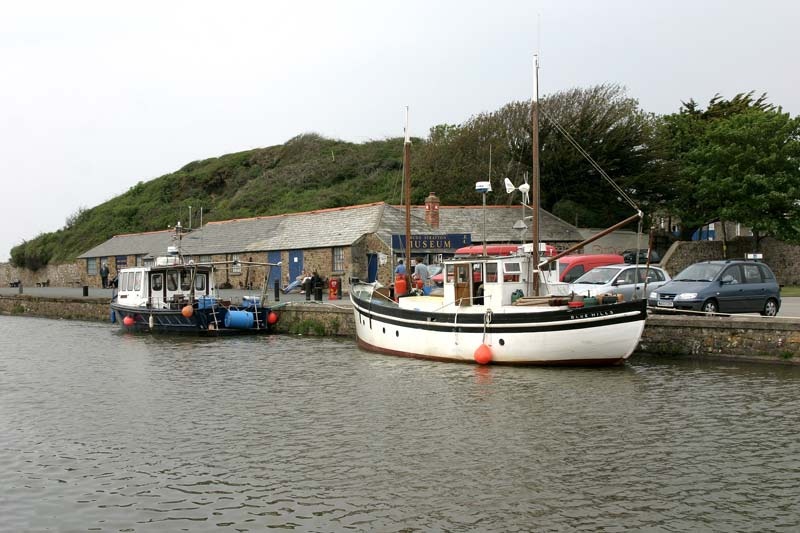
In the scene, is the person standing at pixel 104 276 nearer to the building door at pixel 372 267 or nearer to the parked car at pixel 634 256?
the building door at pixel 372 267

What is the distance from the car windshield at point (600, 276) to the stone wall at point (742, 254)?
1733 centimetres

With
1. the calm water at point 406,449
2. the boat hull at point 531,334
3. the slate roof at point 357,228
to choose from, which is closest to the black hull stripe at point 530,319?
the boat hull at point 531,334

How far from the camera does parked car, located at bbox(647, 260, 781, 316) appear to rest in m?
21.1

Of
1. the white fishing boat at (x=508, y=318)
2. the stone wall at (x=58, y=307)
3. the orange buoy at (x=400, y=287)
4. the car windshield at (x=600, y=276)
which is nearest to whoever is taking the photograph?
the white fishing boat at (x=508, y=318)

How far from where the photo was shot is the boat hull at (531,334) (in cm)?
1839

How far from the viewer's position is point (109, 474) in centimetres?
1093

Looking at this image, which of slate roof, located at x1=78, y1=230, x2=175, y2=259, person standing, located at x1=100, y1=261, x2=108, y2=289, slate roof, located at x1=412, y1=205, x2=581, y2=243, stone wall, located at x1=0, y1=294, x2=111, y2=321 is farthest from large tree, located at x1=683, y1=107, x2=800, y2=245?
person standing, located at x1=100, y1=261, x2=108, y2=289

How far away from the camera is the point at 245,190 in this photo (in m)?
89.6

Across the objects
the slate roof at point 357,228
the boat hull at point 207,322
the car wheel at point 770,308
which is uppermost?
the slate roof at point 357,228

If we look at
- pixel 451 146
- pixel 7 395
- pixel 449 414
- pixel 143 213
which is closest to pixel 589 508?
pixel 449 414

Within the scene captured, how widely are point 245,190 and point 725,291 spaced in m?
73.8

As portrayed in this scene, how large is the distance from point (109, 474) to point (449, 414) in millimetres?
5994

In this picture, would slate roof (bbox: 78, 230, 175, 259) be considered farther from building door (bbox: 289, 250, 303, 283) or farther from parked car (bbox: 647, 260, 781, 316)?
parked car (bbox: 647, 260, 781, 316)

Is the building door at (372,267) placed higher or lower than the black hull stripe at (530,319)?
higher
